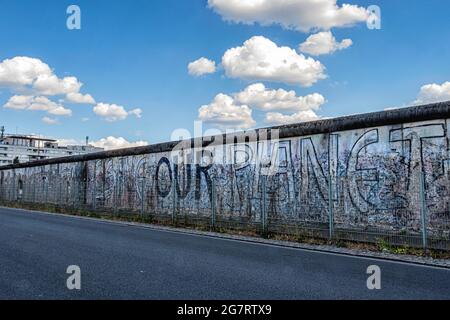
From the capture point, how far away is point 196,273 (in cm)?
669

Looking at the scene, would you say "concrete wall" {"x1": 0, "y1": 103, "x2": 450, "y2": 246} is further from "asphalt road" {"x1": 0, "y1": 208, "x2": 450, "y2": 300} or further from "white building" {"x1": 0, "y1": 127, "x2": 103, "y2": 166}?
"white building" {"x1": 0, "y1": 127, "x2": 103, "y2": 166}

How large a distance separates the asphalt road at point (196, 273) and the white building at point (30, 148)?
122 metres

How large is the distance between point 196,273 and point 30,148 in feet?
447

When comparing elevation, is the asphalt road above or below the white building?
below

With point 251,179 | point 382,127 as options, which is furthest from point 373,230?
point 251,179

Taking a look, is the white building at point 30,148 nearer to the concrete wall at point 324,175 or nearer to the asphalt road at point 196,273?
the concrete wall at point 324,175

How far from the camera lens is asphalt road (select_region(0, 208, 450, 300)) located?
5.50 m

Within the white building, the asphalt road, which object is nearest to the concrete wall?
the asphalt road

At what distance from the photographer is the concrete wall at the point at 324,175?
10.5 metres

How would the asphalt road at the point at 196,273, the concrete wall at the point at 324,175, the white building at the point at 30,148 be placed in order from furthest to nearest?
the white building at the point at 30,148 < the concrete wall at the point at 324,175 < the asphalt road at the point at 196,273

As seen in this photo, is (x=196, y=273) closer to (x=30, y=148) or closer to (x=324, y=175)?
(x=324, y=175)

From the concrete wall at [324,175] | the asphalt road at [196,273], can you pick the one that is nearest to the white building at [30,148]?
the concrete wall at [324,175]

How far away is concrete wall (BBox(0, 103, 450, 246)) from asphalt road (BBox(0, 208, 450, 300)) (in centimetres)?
284

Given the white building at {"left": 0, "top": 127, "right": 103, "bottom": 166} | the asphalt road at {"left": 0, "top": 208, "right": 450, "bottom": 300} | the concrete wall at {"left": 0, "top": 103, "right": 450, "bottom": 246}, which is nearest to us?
the asphalt road at {"left": 0, "top": 208, "right": 450, "bottom": 300}
